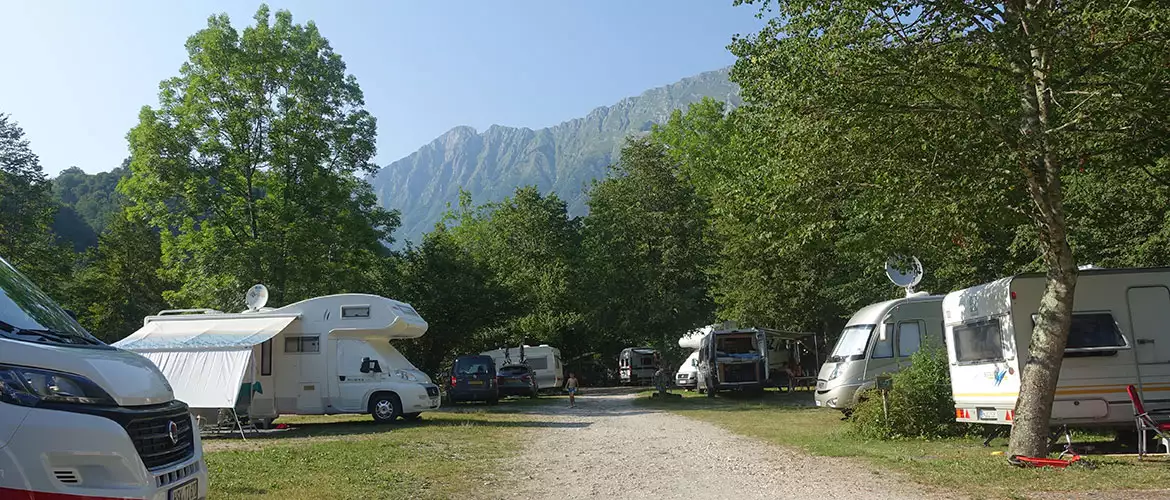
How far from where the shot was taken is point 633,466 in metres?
10.5

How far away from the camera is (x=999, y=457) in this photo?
1021cm

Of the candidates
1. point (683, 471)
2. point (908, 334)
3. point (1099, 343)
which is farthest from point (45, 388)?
point (908, 334)

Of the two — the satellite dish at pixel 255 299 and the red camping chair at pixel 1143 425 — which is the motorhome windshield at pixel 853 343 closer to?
the red camping chair at pixel 1143 425

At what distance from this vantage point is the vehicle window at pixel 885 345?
56.3 feet

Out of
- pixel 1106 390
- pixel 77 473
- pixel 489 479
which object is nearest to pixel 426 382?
pixel 489 479

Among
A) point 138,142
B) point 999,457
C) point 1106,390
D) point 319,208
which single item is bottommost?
point 999,457

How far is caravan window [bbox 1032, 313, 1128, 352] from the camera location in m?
10.8

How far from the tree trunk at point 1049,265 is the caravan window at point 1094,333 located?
114cm

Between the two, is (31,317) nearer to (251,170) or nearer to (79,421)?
(79,421)

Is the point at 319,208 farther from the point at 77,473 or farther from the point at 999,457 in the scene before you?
the point at 77,473

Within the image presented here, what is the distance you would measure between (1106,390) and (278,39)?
2402 cm

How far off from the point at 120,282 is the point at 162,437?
5329 cm

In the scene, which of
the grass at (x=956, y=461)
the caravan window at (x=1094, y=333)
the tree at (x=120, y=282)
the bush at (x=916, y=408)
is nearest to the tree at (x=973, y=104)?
the grass at (x=956, y=461)

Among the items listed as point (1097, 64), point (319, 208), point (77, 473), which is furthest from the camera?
point (319, 208)
